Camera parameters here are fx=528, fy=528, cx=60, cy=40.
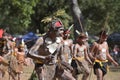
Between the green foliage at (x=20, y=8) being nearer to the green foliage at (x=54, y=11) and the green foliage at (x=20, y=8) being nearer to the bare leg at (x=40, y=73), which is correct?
the green foliage at (x=54, y=11)

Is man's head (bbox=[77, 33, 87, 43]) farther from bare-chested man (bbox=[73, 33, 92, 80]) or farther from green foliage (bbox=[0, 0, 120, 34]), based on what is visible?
green foliage (bbox=[0, 0, 120, 34])

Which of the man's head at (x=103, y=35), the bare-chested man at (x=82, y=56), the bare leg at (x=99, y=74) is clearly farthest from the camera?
the bare-chested man at (x=82, y=56)

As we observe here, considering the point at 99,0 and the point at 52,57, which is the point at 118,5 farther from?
the point at 52,57

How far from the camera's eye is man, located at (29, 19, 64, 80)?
9.52m

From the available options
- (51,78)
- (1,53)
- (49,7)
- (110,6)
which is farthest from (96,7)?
(51,78)

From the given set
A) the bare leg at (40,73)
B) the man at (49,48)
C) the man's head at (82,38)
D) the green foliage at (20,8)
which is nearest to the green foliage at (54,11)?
the green foliage at (20,8)

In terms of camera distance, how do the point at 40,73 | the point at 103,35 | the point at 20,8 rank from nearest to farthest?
the point at 40,73, the point at 103,35, the point at 20,8

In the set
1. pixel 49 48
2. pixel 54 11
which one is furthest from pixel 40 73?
pixel 54 11

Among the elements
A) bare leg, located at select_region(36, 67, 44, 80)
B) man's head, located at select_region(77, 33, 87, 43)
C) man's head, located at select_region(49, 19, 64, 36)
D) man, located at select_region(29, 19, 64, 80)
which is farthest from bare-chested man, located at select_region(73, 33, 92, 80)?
man's head, located at select_region(49, 19, 64, 36)

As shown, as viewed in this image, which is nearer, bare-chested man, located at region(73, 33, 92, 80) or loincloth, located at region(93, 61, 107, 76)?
loincloth, located at region(93, 61, 107, 76)

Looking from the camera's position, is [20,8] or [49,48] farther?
[20,8]

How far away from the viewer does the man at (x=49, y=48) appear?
31.2 ft

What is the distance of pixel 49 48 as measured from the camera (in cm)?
976

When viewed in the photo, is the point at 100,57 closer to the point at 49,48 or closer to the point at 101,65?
the point at 101,65
